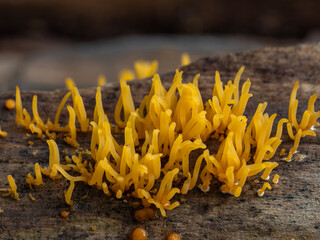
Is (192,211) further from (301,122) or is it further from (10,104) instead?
(10,104)

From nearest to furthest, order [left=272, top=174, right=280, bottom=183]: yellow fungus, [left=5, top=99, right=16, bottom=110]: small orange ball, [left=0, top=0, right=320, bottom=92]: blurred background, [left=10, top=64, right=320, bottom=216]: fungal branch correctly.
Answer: [left=10, top=64, right=320, bottom=216]: fungal branch, [left=272, top=174, right=280, bottom=183]: yellow fungus, [left=5, top=99, right=16, bottom=110]: small orange ball, [left=0, top=0, right=320, bottom=92]: blurred background

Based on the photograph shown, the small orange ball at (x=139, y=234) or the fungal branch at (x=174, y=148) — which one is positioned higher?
the fungal branch at (x=174, y=148)

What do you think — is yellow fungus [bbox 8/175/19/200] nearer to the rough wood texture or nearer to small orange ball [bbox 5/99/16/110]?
the rough wood texture

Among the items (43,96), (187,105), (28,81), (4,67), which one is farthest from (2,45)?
(187,105)

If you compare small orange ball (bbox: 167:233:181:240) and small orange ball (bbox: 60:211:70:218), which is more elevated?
small orange ball (bbox: 60:211:70:218)

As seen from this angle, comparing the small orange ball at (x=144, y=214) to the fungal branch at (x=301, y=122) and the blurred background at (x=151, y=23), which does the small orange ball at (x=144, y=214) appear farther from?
the blurred background at (x=151, y=23)

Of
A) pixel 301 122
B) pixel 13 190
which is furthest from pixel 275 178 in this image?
pixel 13 190

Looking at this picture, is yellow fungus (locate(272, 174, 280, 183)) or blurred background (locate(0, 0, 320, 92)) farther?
blurred background (locate(0, 0, 320, 92))

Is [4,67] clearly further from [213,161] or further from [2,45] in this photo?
[213,161]

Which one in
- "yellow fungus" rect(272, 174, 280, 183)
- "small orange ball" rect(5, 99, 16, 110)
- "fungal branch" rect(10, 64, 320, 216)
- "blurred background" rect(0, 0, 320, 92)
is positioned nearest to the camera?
"fungal branch" rect(10, 64, 320, 216)

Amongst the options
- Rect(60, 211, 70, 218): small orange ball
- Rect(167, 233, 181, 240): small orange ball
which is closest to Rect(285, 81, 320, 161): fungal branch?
Rect(167, 233, 181, 240): small orange ball

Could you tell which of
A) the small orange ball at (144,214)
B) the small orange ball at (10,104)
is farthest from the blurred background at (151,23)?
the small orange ball at (144,214)
